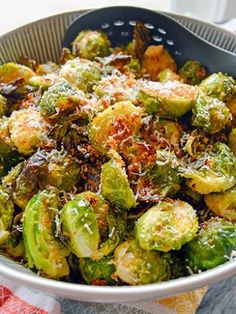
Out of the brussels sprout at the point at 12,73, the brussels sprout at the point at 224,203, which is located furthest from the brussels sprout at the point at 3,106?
the brussels sprout at the point at 224,203

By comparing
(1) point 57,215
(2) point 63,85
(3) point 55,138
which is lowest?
(1) point 57,215

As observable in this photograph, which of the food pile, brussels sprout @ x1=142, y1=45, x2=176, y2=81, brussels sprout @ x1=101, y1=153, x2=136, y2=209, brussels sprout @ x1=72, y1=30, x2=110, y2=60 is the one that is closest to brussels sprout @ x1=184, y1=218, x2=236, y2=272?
the food pile

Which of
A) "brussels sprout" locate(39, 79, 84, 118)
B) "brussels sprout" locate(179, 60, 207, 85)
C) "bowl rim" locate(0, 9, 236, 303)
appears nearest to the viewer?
"bowl rim" locate(0, 9, 236, 303)

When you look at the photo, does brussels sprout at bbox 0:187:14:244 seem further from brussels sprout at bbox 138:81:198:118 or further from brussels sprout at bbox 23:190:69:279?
brussels sprout at bbox 138:81:198:118

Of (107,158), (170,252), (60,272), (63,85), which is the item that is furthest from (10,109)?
(170,252)

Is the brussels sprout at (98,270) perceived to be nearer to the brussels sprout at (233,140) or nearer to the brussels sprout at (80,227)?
the brussels sprout at (80,227)

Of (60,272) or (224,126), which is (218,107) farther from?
(60,272)
